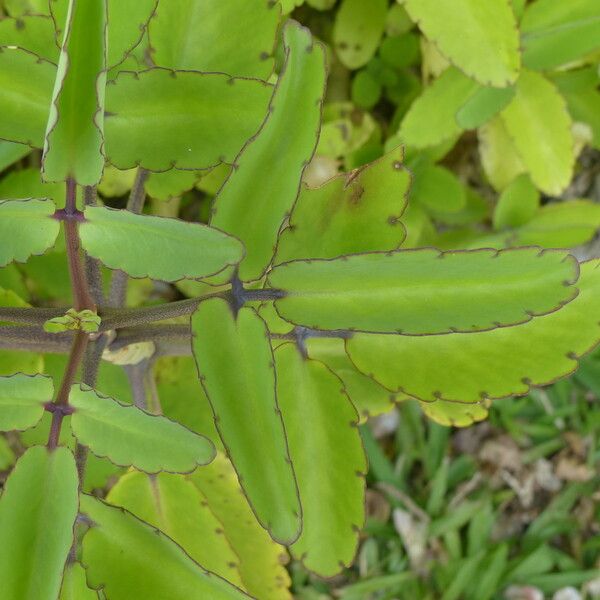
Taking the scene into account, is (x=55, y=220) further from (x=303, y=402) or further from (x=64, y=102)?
(x=303, y=402)

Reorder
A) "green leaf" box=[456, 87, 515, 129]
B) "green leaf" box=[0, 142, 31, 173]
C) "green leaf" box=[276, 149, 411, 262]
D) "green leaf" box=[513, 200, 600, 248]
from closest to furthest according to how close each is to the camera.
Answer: "green leaf" box=[276, 149, 411, 262] < "green leaf" box=[0, 142, 31, 173] < "green leaf" box=[456, 87, 515, 129] < "green leaf" box=[513, 200, 600, 248]

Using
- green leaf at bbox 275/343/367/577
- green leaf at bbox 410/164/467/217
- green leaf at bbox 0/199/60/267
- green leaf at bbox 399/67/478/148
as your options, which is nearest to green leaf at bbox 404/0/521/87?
green leaf at bbox 399/67/478/148

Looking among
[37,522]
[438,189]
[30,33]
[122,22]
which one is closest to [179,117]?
[122,22]

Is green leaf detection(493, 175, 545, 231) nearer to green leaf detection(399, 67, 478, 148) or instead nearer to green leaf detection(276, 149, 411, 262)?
green leaf detection(399, 67, 478, 148)

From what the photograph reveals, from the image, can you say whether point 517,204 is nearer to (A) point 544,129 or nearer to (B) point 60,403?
(A) point 544,129

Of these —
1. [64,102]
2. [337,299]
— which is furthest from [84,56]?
[337,299]
